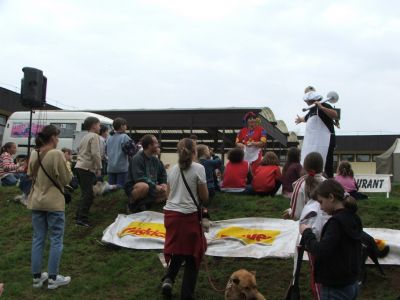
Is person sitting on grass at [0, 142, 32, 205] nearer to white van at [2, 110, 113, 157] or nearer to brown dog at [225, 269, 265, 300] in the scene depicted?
white van at [2, 110, 113, 157]

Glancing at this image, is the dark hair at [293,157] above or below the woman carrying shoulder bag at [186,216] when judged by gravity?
above

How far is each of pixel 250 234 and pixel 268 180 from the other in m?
2.51

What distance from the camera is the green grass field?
6.21m

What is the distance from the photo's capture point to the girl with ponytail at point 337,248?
3791 mm

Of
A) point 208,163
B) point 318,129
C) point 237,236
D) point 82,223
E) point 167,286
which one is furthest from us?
point 208,163

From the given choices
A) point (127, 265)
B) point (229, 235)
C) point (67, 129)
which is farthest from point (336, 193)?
point (67, 129)

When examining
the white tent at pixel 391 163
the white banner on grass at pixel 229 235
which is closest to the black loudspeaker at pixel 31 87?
the white banner on grass at pixel 229 235

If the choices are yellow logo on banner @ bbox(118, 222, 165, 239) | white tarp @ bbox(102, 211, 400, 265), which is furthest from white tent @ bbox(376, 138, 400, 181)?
yellow logo on banner @ bbox(118, 222, 165, 239)

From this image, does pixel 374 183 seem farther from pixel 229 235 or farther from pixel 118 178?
pixel 118 178

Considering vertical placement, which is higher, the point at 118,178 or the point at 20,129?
the point at 20,129

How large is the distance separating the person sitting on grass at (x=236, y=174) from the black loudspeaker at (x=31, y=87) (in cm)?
473

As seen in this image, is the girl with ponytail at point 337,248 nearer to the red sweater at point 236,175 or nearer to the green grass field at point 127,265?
the green grass field at point 127,265

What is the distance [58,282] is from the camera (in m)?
6.46

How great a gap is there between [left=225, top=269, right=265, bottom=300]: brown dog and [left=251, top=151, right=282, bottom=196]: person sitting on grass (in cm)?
483
